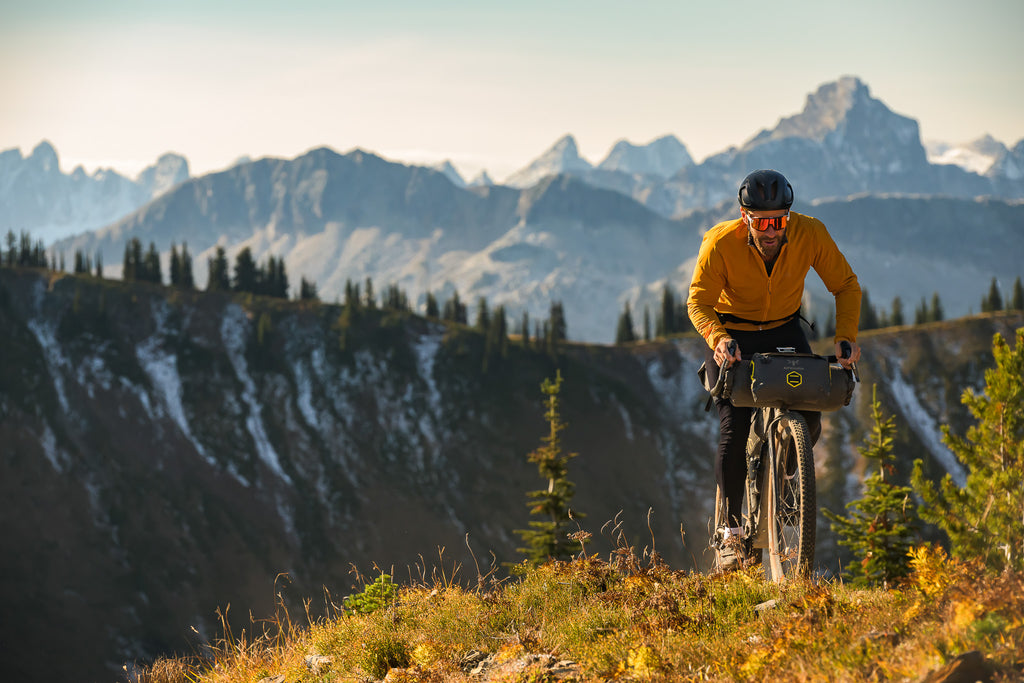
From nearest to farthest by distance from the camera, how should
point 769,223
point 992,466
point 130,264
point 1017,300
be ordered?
point 769,223
point 992,466
point 130,264
point 1017,300

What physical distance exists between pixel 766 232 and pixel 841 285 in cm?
110

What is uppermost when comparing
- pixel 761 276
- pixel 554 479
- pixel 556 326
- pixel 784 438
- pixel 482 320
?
pixel 761 276

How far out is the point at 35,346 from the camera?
12175 centimetres

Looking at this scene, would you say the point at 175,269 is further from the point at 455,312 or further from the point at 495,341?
the point at 495,341

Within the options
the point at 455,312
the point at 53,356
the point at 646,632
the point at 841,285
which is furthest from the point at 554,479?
the point at 455,312

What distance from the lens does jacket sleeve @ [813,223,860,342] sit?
313 inches

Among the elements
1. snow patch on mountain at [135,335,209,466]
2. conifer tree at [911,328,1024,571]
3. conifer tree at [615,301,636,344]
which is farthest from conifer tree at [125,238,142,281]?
conifer tree at [911,328,1024,571]

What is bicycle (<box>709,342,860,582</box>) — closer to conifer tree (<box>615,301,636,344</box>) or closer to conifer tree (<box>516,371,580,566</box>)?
conifer tree (<box>516,371,580,566</box>)

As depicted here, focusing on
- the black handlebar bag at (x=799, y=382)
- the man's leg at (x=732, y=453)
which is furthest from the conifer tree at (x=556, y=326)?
the black handlebar bag at (x=799, y=382)

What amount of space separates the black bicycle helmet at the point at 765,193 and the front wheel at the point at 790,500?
1.96 metres

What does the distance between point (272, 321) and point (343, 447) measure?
2747 centimetres

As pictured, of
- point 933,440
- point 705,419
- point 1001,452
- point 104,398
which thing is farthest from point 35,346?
point 933,440

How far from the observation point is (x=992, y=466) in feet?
49.2

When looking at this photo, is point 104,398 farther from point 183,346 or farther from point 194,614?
point 194,614
